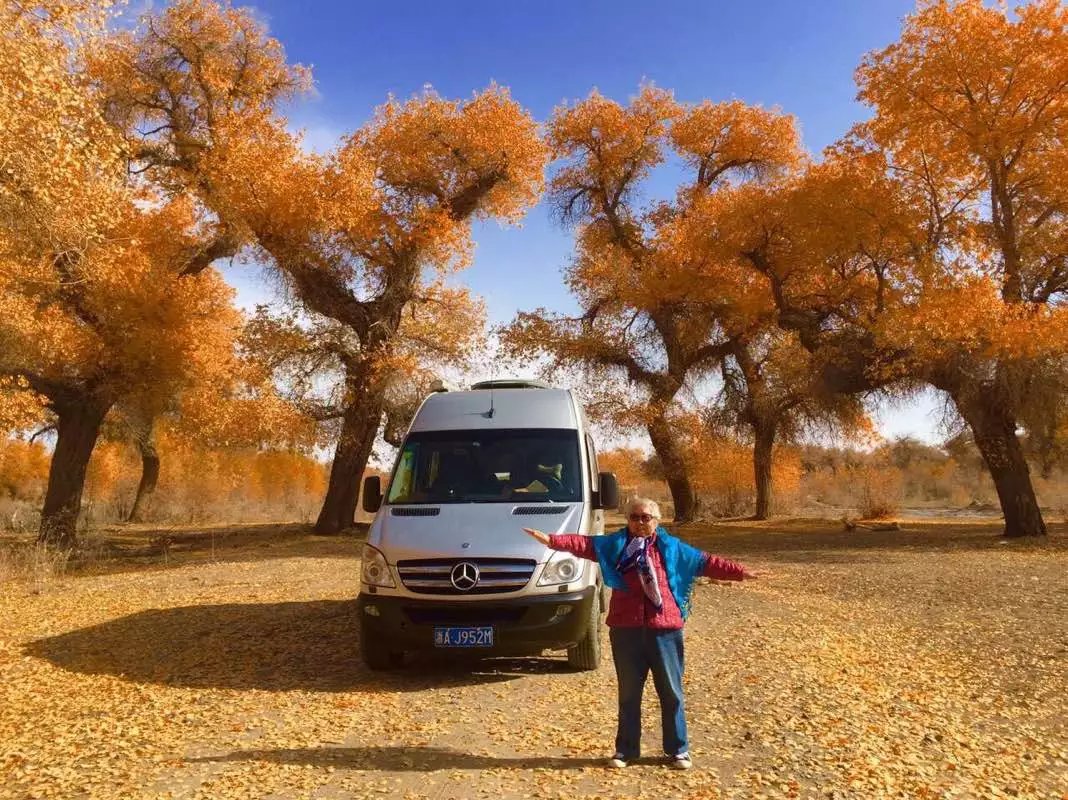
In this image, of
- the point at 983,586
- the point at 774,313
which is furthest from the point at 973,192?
the point at 983,586

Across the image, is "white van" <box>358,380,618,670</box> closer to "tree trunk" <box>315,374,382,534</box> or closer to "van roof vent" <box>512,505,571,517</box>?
"van roof vent" <box>512,505,571,517</box>

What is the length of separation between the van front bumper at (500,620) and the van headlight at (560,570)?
131 mm

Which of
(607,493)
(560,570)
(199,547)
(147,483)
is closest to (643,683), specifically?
(560,570)

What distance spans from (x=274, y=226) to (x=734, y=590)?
15.7 meters

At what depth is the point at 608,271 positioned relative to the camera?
92.0 feet

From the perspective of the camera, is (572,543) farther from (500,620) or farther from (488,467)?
(488,467)

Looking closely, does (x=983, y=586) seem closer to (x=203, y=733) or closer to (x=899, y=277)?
(x=899, y=277)

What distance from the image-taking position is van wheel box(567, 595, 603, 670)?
719 centimetres

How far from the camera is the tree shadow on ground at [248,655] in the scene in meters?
7.22

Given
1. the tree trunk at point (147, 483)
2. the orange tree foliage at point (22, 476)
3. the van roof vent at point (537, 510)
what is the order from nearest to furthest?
the van roof vent at point (537, 510), the tree trunk at point (147, 483), the orange tree foliage at point (22, 476)

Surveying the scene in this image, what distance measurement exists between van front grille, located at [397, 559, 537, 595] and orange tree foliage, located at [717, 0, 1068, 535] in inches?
538

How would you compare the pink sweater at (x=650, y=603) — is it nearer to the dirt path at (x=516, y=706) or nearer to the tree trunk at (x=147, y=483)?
the dirt path at (x=516, y=706)

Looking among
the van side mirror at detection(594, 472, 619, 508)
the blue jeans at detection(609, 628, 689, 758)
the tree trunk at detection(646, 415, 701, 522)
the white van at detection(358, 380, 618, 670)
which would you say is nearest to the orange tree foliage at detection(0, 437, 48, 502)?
the tree trunk at detection(646, 415, 701, 522)

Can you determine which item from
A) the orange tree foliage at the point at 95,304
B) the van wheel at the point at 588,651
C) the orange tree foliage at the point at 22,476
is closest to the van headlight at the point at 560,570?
the van wheel at the point at 588,651
